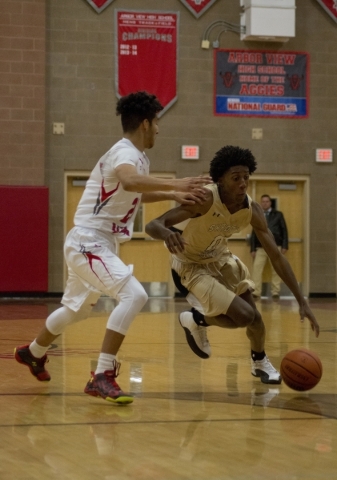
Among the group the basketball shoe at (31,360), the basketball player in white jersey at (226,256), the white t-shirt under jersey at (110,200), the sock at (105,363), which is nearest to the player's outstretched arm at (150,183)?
the white t-shirt under jersey at (110,200)

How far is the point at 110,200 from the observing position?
526 centimetres

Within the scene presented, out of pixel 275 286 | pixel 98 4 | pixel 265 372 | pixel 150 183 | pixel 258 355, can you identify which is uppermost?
pixel 98 4

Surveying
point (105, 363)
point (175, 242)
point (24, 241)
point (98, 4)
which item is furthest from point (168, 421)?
point (98, 4)

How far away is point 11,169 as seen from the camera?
15.1 m

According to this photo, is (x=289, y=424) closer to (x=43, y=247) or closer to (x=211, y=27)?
(x=43, y=247)

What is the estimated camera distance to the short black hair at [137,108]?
5.31 metres

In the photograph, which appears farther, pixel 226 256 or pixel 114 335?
pixel 226 256

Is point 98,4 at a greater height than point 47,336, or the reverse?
point 98,4

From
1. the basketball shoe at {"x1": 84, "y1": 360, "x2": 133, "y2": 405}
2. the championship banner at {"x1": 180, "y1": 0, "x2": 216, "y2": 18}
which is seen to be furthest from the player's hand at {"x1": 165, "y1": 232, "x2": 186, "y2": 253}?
the championship banner at {"x1": 180, "y1": 0, "x2": 216, "y2": 18}

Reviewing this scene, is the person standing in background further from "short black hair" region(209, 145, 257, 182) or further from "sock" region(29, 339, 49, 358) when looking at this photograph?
"sock" region(29, 339, 49, 358)

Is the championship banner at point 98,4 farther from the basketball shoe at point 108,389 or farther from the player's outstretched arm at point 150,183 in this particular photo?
the basketball shoe at point 108,389

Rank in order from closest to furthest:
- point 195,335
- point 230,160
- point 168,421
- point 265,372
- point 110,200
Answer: point 168,421, point 110,200, point 230,160, point 265,372, point 195,335

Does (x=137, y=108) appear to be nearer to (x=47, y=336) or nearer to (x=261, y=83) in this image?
(x=47, y=336)

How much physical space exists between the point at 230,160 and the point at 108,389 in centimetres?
178
